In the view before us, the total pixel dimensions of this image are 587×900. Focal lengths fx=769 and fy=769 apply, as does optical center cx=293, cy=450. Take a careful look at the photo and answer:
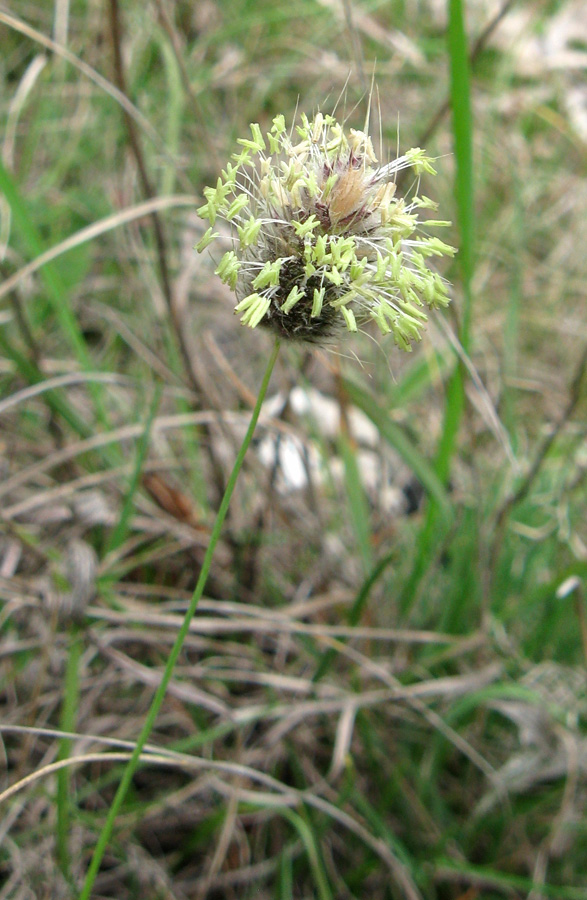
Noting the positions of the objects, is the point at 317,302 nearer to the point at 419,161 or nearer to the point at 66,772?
the point at 419,161

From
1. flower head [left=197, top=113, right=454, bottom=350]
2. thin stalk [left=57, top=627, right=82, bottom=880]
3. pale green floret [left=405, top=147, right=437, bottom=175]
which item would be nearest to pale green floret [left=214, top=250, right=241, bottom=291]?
Result: flower head [left=197, top=113, right=454, bottom=350]

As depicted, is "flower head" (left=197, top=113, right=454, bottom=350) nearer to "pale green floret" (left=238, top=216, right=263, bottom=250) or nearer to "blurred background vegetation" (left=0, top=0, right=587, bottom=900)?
"pale green floret" (left=238, top=216, right=263, bottom=250)

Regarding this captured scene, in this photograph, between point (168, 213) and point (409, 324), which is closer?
point (409, 324)

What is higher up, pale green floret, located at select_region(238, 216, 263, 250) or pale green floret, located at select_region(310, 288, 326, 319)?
pale green floret, located at select_region(238, 216, 263, 250)

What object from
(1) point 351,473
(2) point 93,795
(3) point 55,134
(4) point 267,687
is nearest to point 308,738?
(4) point 267,687

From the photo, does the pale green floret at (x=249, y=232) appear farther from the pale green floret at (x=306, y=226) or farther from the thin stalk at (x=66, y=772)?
the thin stalk at (x=66, y=772)

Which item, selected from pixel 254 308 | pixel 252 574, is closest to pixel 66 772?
pixel 252 574

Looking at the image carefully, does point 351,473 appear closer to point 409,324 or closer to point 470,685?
point 470,685
